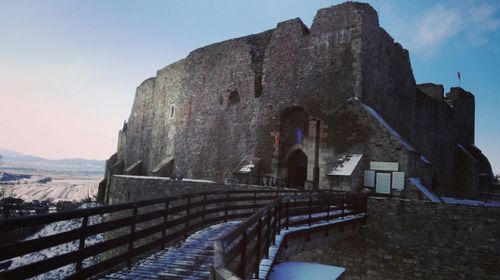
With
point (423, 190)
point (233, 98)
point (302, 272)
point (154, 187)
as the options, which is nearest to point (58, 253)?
point (154, 187)

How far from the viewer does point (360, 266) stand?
12.3 metres

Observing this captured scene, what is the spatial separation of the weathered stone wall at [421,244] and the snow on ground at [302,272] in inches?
198

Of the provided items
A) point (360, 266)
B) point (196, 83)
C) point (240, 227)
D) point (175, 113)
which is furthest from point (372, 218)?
point (175, 113)

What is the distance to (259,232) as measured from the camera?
5125 mm

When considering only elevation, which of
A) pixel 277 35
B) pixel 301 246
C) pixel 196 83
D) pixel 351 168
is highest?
pixel 277 35

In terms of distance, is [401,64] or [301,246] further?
[401,64]

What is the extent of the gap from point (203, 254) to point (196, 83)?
2044 cm

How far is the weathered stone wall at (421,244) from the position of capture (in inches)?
417

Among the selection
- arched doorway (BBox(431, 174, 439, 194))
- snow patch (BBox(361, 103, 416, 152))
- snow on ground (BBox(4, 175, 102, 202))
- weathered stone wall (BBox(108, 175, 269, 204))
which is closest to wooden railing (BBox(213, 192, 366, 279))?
snow patch (BBox(361, 103, 416, 152))

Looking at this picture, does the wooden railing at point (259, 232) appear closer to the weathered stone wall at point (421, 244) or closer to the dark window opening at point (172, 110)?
the weathered stone wall at point (421, 244)

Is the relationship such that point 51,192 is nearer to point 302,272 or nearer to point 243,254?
point 302,272

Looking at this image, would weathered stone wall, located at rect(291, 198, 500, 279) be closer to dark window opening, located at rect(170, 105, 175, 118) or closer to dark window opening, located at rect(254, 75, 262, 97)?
dark window opening, located at rect(254, 75, 262, 97)

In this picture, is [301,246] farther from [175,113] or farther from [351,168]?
[175,113]

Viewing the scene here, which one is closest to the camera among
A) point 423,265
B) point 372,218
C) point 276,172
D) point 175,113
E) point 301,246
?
point 301,246
